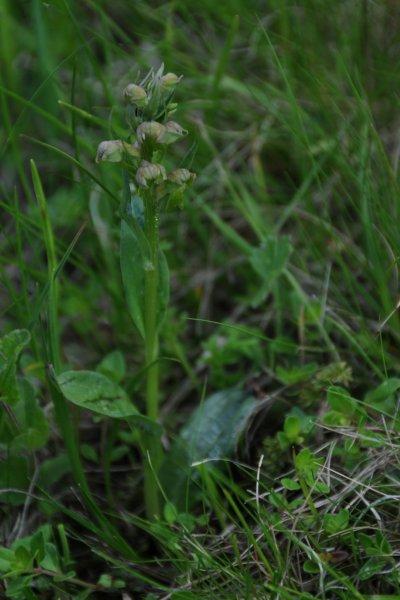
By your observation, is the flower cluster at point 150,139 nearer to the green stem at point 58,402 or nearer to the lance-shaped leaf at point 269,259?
the green stem at point 58,402

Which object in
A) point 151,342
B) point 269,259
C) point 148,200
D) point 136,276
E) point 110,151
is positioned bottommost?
point 269,259

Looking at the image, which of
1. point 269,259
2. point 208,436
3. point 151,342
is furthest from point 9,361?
point 269,259

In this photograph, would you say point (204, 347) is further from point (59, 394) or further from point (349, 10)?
point (349, 10)

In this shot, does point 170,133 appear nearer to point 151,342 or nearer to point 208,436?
point 151,342

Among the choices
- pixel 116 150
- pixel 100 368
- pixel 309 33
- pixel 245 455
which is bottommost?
pixel 245 455

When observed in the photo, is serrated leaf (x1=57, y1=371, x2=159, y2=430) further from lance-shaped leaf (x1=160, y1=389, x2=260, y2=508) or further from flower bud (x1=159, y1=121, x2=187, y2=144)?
flower bud (x1=159, y1=121, x2=187, y2=144)

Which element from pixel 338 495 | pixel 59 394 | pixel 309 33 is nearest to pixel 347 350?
pixel 338 495
